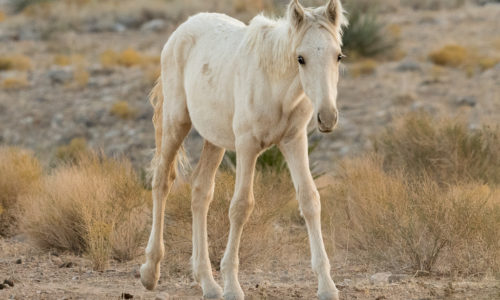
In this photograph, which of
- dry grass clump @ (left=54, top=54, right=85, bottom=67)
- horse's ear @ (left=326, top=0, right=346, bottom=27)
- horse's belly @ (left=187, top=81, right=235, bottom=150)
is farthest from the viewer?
dry grass clump @ (left=54, top=54, right=85, bottom=67)

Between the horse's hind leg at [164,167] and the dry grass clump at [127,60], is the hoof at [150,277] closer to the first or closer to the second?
the horse's hind leg at [164,167]

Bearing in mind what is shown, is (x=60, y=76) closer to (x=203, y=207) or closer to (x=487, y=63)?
(x=487, y=63)

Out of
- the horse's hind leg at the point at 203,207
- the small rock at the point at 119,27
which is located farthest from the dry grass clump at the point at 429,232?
the small rock at the point at 119,27

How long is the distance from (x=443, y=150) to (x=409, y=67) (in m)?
10.2

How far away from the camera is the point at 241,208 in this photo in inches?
259

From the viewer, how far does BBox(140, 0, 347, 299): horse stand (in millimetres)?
5906

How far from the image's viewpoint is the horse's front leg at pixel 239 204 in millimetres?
6465

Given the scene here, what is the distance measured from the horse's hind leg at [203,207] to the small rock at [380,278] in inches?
62.1

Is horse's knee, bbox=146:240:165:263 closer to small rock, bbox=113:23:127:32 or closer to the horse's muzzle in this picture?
the horse's muzzle

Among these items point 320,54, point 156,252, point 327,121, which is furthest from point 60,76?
point 327,121

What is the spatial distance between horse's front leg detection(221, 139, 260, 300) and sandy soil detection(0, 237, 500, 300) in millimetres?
270

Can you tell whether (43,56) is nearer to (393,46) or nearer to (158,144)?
(393,46)

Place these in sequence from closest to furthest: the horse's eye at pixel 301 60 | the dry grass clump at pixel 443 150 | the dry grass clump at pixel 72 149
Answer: the horse's eye at pixel 301 60 → the dry grass clump at pixel 443 150 → the dry grass clump at pixel 72 149

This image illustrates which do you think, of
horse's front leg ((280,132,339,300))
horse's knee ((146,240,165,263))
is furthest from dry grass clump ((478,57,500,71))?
horse's front leg ((280,132,339,300))
